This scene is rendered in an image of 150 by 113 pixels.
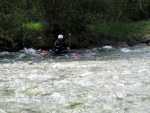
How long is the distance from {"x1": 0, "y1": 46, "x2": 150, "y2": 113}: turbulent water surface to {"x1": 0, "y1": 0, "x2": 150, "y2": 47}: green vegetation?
7.45 meters

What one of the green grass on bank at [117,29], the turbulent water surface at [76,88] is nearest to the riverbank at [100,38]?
the green grass on bank at [117,29]

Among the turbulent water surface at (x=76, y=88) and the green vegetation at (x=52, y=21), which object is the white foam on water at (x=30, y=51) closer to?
the green vegetation at (x=52, y=21)

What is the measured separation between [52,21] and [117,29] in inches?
266

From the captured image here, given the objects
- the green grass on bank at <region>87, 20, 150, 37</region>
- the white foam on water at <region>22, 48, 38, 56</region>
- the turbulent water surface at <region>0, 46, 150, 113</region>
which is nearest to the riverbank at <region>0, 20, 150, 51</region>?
the green grass on bank at <region>87, 20, 150, 37</region>

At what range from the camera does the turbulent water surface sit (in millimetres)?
8734

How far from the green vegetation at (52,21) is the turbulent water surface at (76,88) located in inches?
293

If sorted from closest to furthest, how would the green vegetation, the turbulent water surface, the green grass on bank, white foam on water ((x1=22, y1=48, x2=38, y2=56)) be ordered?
the turbulent water surface < white foam on water ((x1=22, y1=48, x2=38, y2=56)) < the green vegetation < the green grass on bank

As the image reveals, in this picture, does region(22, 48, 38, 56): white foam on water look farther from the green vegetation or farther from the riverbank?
the green vegetation

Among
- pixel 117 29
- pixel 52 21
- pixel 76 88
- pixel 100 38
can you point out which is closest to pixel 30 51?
pixel 52 21

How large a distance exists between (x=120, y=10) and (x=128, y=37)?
22.5 feet

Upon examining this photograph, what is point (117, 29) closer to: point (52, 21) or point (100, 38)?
point (100, 38)

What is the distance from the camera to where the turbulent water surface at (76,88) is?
344 inches

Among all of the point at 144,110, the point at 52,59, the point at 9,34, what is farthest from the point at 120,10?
the point at 144,110

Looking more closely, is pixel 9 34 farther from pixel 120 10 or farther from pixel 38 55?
pixel 120 10
